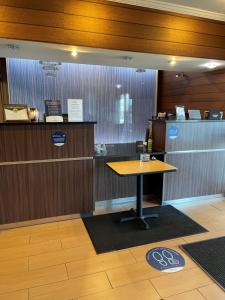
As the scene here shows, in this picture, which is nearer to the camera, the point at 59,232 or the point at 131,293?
the point at 131,293

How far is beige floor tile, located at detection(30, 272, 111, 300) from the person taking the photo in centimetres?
181

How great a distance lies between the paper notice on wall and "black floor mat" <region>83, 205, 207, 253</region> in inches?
53.8

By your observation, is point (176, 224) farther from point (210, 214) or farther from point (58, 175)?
point (58, 175)

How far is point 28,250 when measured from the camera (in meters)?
2.41

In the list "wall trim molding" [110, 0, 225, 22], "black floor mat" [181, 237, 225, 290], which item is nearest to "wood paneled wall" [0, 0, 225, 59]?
"wall trim molding" [110, 0, 225, 22]

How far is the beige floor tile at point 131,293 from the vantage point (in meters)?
1.79

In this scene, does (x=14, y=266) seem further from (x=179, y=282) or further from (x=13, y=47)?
(x=13, y=47)

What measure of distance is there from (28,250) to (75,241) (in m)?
0.50

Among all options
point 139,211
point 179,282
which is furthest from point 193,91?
point 179,282

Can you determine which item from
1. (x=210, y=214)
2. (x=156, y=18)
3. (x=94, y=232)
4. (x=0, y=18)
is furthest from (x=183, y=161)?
(x=0, y=18)

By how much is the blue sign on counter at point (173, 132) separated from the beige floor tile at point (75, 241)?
6.01 ft

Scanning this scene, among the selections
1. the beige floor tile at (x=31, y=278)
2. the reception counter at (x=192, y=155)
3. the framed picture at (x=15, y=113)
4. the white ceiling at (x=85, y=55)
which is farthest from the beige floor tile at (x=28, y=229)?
the white ceiling at (x=85, y=55)

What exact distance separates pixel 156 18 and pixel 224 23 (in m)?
1.10

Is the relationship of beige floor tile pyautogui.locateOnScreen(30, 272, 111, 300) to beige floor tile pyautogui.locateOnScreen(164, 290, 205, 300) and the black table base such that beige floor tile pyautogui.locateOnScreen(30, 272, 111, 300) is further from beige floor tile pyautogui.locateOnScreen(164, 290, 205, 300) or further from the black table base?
the black table base
